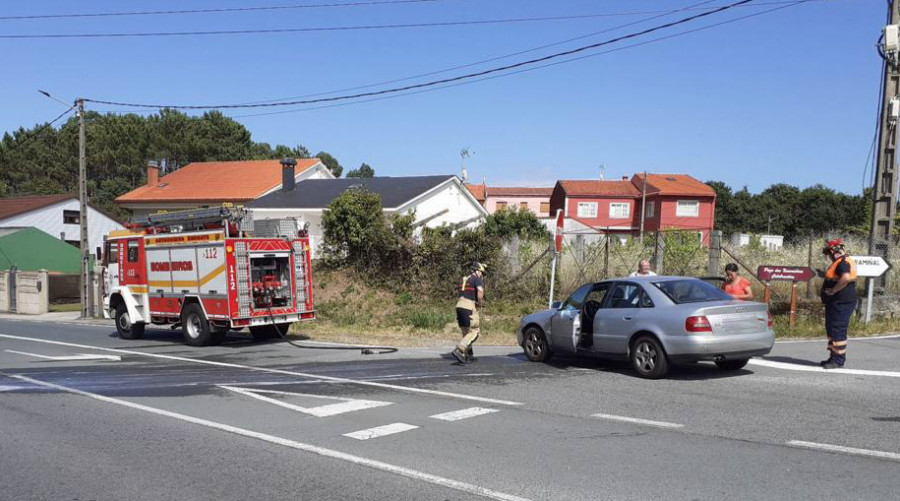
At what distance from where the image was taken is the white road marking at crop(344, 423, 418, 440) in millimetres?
7059

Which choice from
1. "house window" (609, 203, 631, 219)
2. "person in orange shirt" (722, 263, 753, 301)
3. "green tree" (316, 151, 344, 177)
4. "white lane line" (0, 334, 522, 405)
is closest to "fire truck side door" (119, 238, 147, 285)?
"white lane line" (0, 334, 522, 405)

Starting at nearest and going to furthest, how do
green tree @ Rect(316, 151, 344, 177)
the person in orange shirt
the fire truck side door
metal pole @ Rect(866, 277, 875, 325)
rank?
the person in orange shirt, metal pole @ Rect(866, 277, 875, 325), the fire truck side door, green tree @ Rect(316, 151, 344, 177)

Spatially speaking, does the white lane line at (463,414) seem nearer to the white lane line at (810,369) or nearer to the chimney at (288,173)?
the white lane line at (810,369)

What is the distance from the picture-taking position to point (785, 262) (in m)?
18.6

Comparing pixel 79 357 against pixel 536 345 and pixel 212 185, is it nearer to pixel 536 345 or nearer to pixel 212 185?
pixel 536 345

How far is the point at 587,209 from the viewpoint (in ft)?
195

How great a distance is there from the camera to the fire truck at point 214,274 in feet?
52.0

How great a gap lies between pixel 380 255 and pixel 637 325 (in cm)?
1634

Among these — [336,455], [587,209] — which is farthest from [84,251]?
[587,209]

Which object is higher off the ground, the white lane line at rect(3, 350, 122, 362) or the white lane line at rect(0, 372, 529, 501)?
the white lane line at rect(0, 372, 529, 501)

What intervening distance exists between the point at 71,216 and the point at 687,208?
45111 mm

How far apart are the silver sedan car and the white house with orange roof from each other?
37058mm

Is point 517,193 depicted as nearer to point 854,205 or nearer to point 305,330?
point 854,205

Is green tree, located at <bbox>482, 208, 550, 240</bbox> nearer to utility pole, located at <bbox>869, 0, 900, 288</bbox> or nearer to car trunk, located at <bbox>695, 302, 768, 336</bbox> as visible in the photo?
utility pole, located at <bbox>869, 0, 900, 288</bbox>
